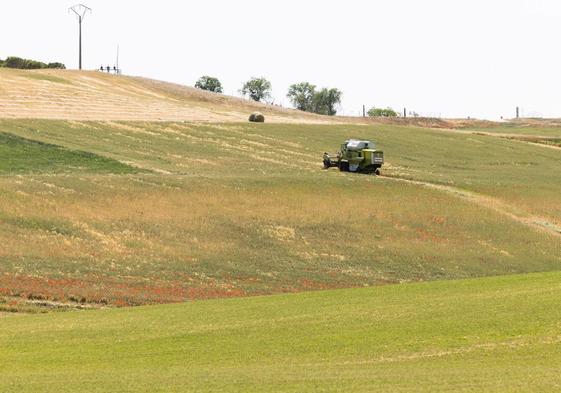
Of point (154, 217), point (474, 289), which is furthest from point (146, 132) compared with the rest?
point (474, 289)

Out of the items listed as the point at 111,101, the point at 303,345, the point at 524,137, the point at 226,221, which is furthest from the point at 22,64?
the point at 303,345

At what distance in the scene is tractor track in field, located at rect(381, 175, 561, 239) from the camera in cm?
5947

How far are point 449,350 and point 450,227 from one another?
32.4m

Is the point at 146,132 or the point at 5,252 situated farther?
the point at 146,132

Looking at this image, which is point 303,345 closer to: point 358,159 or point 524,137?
point 358,159

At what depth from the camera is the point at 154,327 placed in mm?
29000

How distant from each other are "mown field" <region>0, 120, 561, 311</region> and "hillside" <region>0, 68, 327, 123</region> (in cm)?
1177

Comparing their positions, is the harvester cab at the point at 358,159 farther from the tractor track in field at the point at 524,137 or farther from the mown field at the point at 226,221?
the tractor track in field at the point at 524,137

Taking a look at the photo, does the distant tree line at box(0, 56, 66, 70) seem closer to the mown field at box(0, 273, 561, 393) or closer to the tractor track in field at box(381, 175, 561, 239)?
the tractor track in field at box(381, 175, 561, 239)

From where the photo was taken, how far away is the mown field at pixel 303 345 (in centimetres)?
2091

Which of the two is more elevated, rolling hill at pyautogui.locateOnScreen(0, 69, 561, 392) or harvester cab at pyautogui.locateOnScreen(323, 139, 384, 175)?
harvester cab at pyautogui.locateOnScreen(323, 139, 384, 175)

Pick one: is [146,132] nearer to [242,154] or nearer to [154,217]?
[242,154]

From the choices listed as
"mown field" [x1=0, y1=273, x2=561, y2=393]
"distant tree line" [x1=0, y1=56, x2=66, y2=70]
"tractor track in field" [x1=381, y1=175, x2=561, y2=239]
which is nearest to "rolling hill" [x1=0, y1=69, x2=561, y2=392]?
"mown field" [x1=0, y1=273, x2=561, y2=393]

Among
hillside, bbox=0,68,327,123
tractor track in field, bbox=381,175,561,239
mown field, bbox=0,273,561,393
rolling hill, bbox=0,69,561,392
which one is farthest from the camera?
hillside, bbox=0,68,327,123
